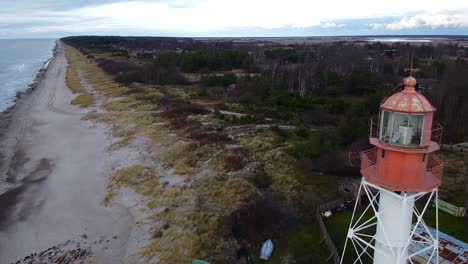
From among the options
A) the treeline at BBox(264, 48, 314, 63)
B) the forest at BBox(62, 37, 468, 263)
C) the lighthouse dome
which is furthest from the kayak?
the treeline at BBox(264, 48, 314, 63)

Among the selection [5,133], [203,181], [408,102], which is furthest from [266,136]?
[5,133]

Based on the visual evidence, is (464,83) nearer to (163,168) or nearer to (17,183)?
(163,168)

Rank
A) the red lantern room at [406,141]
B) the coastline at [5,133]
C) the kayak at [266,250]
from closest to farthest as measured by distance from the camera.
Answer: the red lantern room at [406,141], the kayak at [266,250], the coastline at [5,133]

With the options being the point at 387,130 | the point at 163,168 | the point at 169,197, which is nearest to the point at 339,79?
the point at 163,168

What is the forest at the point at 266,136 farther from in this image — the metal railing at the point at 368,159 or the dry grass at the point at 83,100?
the dry grass at the point at 83,100

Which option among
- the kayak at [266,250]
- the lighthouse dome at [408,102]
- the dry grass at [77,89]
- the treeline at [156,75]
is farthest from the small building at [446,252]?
the treeline at [156,75]

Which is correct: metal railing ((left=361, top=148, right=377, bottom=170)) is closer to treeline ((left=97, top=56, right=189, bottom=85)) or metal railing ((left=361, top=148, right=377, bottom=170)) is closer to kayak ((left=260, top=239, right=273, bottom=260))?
kayak ((left=260, top=239, right=273, bottom=260))
